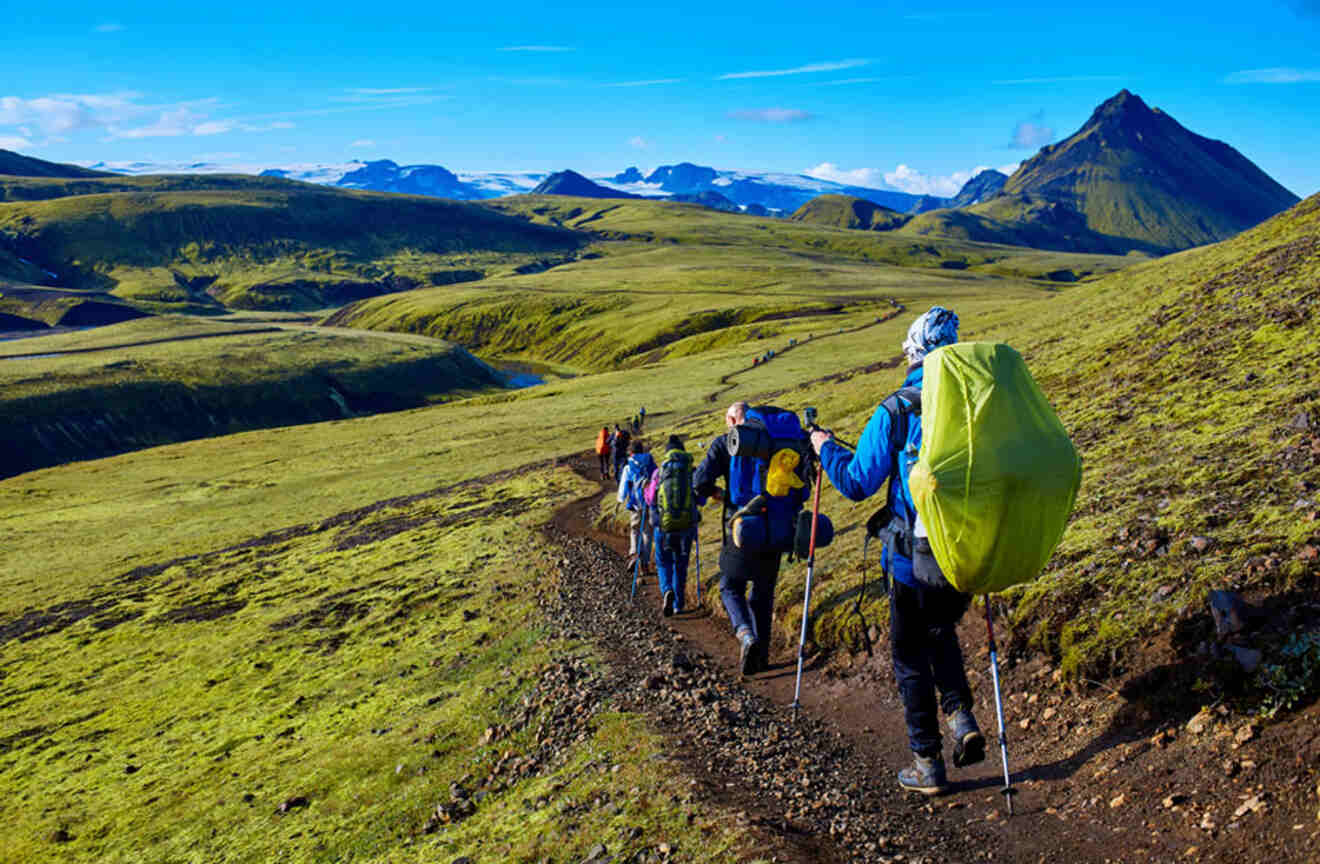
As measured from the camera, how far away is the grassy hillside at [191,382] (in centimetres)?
11594

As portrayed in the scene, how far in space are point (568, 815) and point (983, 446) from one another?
6.84 m

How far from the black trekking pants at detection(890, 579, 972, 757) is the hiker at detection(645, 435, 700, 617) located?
8045 millimetres

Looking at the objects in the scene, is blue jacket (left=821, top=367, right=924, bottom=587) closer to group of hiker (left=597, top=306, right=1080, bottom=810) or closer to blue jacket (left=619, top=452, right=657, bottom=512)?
group of hiker (left=597, top=306, right=1080, bottom=810)

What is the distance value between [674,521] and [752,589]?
14.7 feet

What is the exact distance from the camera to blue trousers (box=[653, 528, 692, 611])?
18.8m

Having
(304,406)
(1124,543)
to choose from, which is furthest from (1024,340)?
(304,406)

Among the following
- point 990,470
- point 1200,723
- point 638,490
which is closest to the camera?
point 990,470

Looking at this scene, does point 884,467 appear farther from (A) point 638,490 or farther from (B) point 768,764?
(A) point 638,490

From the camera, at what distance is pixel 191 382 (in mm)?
136625

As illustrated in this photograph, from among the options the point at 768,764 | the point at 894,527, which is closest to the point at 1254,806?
the point at 894,527

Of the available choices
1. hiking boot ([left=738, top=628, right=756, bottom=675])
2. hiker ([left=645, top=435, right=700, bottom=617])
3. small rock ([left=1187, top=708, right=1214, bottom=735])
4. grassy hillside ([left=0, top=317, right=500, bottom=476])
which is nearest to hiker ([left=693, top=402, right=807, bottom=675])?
hiking boot ([left=738, top=628, right=756, bottom=675])

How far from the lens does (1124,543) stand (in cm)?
1247

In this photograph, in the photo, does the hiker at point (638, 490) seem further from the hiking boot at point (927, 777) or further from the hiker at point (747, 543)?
the hiking boot at point (927, 777)

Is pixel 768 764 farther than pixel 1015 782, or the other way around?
pixel 768 764
